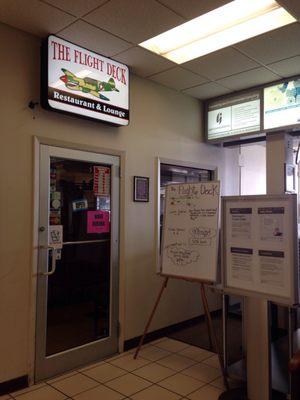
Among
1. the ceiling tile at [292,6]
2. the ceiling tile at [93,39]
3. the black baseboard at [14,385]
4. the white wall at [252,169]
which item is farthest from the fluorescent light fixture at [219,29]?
the black baseboard at [14,385]

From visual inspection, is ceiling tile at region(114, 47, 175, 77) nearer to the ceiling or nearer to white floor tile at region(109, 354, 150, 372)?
the ceiling

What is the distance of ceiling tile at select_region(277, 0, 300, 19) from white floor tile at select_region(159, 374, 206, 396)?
2.93 m

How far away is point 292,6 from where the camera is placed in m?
2.43

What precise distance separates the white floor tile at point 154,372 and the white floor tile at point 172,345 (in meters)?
0.40

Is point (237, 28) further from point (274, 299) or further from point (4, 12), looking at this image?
point (274, 299)

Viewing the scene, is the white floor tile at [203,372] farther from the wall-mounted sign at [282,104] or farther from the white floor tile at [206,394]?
the wall-mounted sign at [282,104]

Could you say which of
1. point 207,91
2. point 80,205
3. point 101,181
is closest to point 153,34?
point 101,181

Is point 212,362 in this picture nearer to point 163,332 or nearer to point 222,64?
point 163,332

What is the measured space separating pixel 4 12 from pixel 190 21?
138 centimetres

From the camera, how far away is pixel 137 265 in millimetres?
3604

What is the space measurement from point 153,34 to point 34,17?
918mm

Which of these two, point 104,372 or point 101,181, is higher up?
point 101,181

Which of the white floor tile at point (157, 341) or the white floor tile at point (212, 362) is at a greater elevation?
the white floor tile at point (212, 362)

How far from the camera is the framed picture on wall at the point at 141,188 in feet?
11.8
